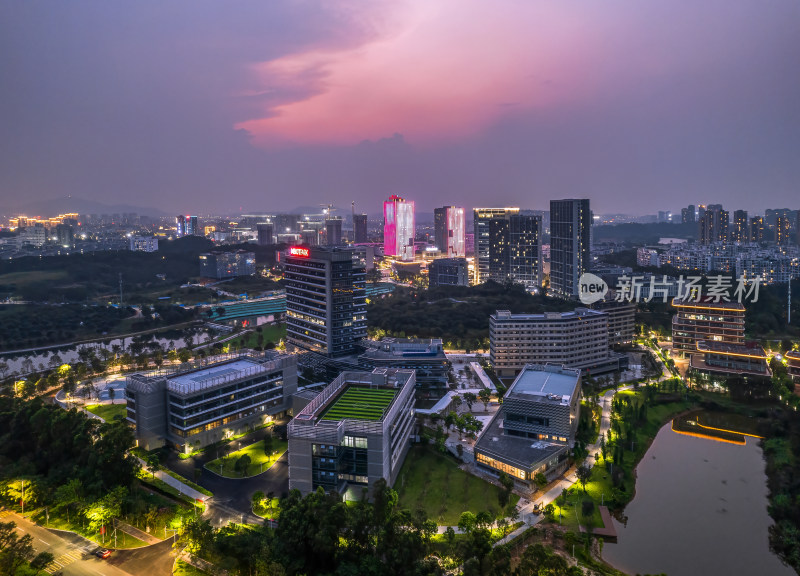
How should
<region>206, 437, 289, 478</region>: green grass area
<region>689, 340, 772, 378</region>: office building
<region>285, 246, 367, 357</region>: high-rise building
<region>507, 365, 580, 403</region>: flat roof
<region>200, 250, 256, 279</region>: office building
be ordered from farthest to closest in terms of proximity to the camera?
<region>200, 250, 256, 279</region>: office building, <region>285, 246, 367, 357</region>: high-rise building, <region>689, 340, 772, 378</region>: office building, <region>507, 365, 580, 403</region>: flat roof, <region>206, 437, 289, 478</region>: green grass area

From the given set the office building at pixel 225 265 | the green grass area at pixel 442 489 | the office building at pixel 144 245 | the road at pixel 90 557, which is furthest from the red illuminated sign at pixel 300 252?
the office building at pixel 144 245

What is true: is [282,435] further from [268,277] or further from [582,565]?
[268,277]

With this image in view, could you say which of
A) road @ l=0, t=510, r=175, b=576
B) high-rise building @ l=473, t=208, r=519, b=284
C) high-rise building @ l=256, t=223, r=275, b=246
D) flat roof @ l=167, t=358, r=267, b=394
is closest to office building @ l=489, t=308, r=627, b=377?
flat roof @ l=167, t=358, r=267, b=394

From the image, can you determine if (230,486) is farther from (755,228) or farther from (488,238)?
(755,228)

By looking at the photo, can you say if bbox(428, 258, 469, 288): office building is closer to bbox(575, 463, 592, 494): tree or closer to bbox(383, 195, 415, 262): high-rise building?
bbox(383, 195, 415, 262): high-rise building

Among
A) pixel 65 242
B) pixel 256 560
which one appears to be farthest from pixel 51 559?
pixel 65 242

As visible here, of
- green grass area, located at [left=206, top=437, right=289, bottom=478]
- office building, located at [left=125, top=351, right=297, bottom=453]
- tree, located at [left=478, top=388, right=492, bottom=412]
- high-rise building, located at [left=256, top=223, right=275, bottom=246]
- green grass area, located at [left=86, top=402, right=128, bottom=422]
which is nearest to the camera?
green grass area, located at [left=206, top=437, right=289, bottom=478]

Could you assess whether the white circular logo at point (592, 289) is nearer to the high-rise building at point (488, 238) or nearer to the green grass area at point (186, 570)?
the high-rise building at point (488, 238)
